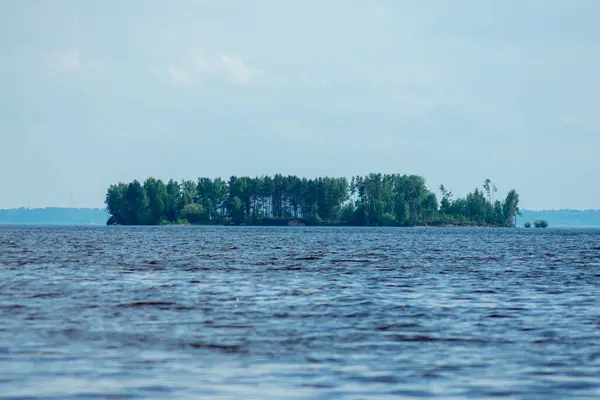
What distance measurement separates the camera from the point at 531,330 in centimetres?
2916

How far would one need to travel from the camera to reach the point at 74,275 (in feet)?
174

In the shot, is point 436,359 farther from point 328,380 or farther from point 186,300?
point 186,300

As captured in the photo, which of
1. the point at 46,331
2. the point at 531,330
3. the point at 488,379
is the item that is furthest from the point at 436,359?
the point at 46,331

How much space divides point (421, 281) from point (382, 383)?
30.5 meters

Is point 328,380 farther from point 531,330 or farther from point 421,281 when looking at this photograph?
point 421,281

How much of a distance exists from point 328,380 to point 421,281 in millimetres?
30454

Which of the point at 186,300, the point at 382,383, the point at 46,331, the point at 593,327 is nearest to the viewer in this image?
the point at 382,383

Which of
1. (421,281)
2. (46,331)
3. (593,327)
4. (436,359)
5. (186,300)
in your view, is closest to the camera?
(436,359)

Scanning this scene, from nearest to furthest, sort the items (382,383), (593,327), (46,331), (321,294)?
1. (382,383)
2. (46,331)
3. (593,327)
4. (321,294)

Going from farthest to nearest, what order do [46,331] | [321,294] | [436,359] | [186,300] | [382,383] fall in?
[321,294], [186,300], [46,331], [436,359], [382,383]

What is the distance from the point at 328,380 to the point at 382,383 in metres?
1.08

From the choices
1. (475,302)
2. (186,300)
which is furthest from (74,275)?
(475,302)

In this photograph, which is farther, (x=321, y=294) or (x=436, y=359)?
(x=321, y=294)

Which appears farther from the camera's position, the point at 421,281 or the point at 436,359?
the point at 421,281
